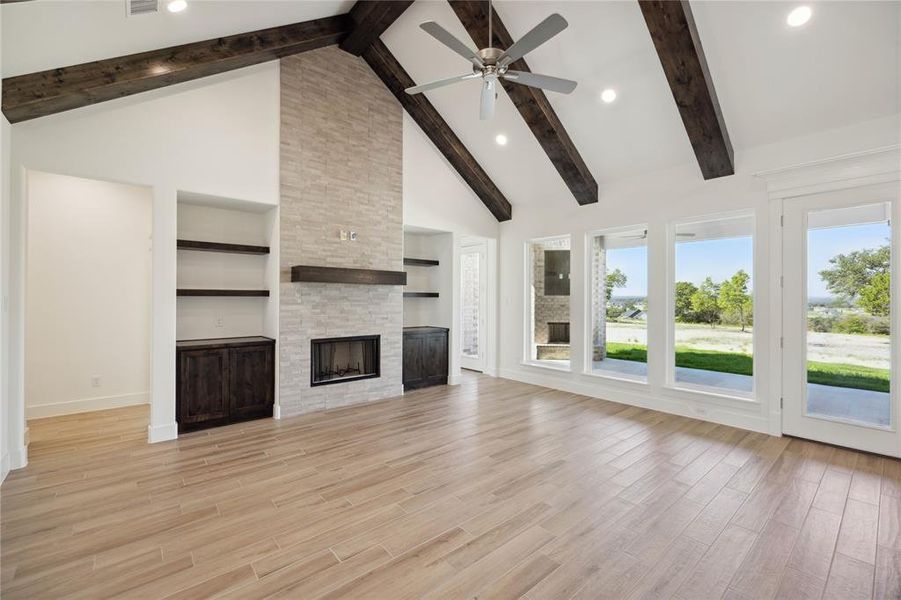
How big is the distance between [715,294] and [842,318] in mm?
1147

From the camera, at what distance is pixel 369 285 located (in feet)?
18.1

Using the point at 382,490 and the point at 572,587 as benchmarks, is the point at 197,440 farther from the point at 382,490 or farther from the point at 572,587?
the point at 572,587

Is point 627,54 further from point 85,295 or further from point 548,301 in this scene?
point 85,295

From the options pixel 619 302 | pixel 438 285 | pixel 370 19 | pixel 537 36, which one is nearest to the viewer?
pixel 537 36

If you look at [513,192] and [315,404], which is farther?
[513,192]

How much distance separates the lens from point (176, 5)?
3.06 metres

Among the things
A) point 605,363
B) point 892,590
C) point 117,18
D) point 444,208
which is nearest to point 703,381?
point 605,363

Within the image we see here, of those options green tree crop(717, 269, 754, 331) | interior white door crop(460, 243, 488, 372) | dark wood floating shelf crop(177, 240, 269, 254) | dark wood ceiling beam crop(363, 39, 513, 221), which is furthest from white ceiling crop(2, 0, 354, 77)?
green tree crop(717, 269, 754, 331)

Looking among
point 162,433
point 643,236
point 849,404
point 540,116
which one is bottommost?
point 162,433

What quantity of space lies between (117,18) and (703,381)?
736 centimetres

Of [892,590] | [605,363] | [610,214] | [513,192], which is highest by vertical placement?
[513,192]

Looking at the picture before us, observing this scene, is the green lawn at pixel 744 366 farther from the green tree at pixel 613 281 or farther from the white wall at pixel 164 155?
the white wall at pixel 164 155

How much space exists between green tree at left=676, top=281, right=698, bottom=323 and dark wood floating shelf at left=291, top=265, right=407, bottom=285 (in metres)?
3.58

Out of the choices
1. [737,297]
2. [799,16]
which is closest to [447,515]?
[737,297]
